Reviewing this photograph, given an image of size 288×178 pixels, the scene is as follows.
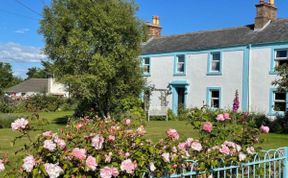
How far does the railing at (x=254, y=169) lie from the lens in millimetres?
4734

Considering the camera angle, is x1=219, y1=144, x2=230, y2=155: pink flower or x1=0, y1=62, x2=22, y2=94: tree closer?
x1=219, y1=144, x2=230, y2=155: pink flower

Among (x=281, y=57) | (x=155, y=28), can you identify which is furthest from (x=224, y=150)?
(x=155, y=28)

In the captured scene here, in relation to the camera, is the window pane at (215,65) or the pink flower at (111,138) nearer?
the pink flower at (111,138)

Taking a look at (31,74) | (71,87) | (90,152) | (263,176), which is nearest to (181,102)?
(71,87)

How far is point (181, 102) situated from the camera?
30734 mm

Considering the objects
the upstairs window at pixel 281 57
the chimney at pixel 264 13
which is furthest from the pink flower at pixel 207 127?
the chimney at pixel 264 13

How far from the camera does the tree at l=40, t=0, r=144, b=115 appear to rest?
19.3 metres

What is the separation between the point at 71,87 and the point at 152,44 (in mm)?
15285

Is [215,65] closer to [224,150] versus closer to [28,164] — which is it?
[224,150]

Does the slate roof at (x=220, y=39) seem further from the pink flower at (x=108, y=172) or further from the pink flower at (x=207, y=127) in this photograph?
the pink flower at (x=108, y=172)

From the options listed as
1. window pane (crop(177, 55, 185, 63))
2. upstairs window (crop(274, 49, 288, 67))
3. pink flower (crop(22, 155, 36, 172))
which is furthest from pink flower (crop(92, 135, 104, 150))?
window pane (crop(177, 55, 185, 63))

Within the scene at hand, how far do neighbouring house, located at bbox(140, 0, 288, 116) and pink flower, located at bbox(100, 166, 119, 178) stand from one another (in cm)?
2032

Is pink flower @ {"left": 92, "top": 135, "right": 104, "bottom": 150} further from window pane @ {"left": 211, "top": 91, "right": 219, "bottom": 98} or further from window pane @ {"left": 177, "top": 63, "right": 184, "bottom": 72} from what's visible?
window pane @ {"left": 177, "top": 63, "right": 184, "bottom": 72}

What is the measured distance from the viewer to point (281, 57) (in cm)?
2428
